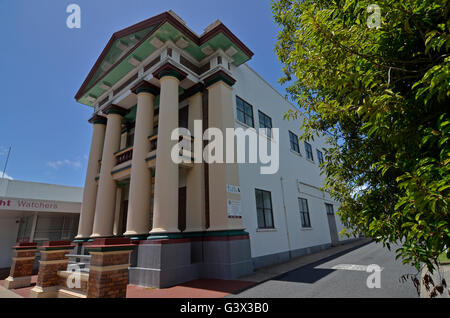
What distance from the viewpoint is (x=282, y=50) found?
15.1 ft

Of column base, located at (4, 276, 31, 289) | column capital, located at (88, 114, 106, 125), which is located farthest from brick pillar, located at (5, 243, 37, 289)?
column capital, located at (88, 114, 106, 125)

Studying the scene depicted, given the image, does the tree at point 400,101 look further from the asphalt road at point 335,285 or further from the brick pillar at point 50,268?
the brick pillar at point 50,268

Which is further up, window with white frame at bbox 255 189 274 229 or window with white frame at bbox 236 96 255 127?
window with white frame at bbox 236 96 255 127

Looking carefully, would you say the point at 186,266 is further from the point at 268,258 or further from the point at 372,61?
the point at 372,61

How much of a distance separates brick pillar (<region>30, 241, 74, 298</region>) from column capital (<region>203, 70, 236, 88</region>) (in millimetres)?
8254

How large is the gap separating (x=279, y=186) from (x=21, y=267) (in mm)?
11867

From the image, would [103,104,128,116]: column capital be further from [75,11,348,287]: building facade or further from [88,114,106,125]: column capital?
[88,114,106,125]: column capital

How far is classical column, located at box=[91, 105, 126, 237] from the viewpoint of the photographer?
36.1ft

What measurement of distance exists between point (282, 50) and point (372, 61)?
253 cm

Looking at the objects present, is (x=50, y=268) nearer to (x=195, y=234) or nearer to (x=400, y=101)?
(x=195, y=234)

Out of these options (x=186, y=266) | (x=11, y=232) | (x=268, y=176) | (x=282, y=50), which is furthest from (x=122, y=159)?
(x=11, y=232)

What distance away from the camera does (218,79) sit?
10367 mm

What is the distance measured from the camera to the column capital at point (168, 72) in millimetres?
9642
